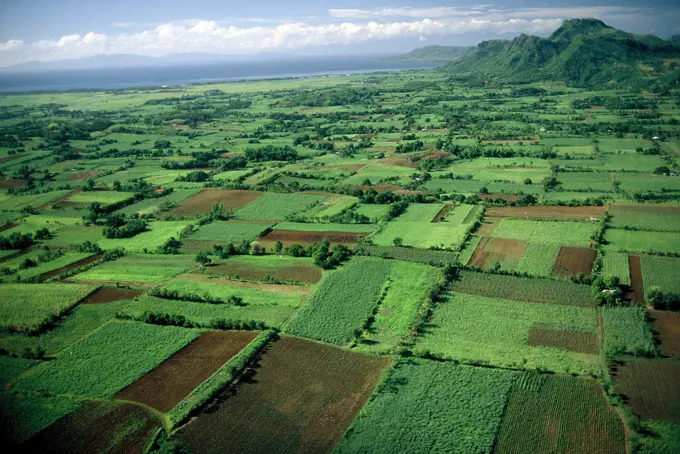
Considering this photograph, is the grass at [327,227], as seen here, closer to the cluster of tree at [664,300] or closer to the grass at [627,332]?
the grass at [627,332]

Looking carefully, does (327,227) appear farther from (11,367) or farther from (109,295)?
(11,367)

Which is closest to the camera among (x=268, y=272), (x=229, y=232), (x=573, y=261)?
(x=573, y=261)

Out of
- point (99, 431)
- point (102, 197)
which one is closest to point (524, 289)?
point (99, 431)

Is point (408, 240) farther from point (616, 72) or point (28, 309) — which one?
point (616, 72)

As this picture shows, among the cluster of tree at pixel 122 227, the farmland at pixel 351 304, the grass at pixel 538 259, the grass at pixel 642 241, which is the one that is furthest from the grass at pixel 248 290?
the grass at pixel 642 241

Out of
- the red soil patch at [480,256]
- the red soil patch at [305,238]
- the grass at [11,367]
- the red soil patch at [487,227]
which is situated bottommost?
the grass at [11,367]
